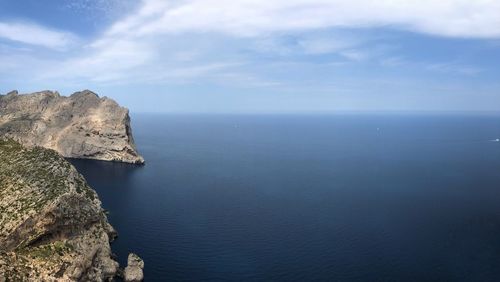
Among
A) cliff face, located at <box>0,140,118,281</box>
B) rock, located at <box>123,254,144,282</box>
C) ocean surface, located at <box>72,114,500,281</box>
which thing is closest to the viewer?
cliff face, located at <box>0,140,118,281</box>

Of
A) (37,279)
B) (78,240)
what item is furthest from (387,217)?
(37,279)

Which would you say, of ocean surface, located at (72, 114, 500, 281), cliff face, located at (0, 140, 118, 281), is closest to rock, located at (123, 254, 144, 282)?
ocean surface, located at (72, 114, 500, 281)

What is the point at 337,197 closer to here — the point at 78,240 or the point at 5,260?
the point at 78,240

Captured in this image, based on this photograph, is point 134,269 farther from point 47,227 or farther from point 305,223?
point 305,223

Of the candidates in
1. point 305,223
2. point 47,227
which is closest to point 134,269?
point 47,227

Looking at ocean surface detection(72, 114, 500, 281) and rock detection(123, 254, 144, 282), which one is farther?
ocean surface detection(72, 114, 500, 281)

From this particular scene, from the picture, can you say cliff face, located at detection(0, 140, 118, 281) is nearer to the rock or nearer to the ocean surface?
the rock
